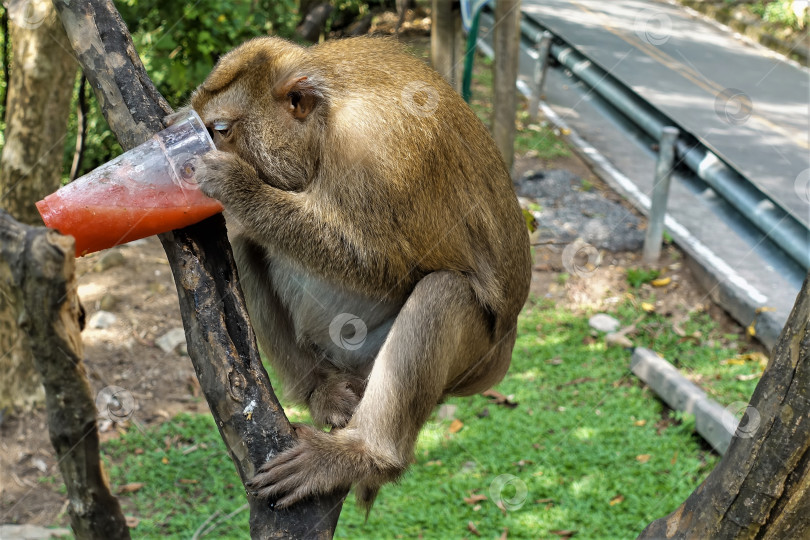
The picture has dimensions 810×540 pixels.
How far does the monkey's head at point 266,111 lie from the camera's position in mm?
2949

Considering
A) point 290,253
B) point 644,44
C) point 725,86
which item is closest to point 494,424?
point 290,253

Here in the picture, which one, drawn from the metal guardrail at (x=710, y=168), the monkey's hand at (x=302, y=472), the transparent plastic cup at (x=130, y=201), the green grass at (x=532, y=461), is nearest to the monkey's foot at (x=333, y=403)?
the monkey's hand at (x=302, y=472)

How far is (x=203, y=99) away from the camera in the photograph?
297 cm

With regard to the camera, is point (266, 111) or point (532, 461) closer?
point (266, 111)

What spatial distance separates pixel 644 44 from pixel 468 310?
13.1 metres

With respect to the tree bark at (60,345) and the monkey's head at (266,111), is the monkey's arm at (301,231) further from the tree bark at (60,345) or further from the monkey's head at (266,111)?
the tree bark at (60,345)

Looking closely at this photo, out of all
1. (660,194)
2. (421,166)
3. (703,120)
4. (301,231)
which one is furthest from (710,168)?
(703,120)

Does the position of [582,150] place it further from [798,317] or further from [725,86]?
[798,317]

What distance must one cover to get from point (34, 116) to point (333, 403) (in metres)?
3.45

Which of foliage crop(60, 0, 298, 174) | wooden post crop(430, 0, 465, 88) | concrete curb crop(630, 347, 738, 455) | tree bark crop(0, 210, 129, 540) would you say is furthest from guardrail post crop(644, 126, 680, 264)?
tree bark crop(0, 210, 129, 540)

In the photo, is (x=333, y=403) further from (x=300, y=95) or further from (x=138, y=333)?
(x=138, y=333)

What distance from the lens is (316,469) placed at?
2.58 m

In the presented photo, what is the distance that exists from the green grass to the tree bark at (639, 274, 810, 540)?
2.54 meters

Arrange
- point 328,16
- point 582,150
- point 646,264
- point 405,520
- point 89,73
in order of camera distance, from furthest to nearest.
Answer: point 328,16
point 582,150
point 646,264
point 405,520
point 89,73
